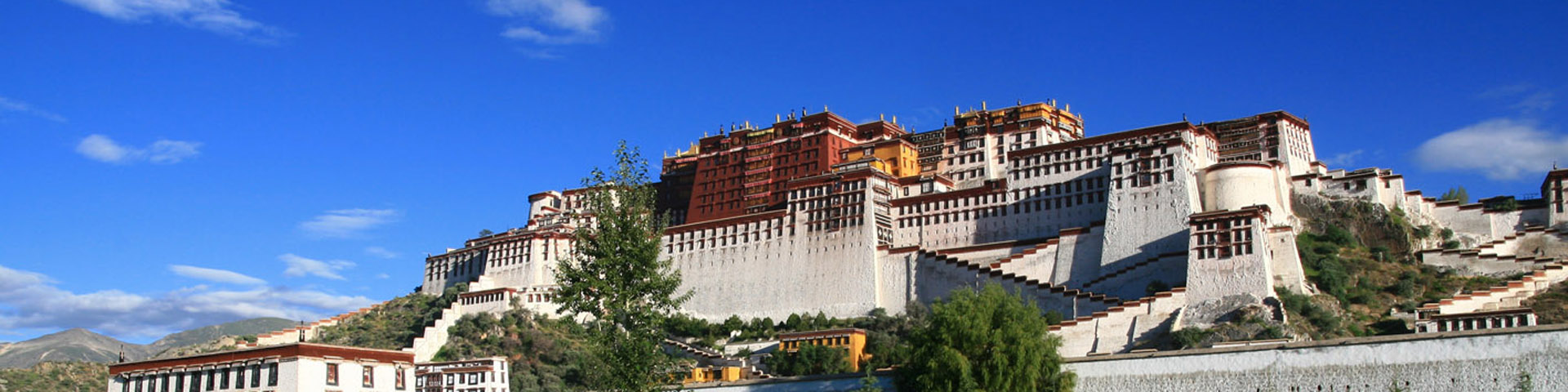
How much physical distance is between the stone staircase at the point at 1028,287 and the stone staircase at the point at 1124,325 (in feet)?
7.54

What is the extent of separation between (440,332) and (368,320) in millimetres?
13856

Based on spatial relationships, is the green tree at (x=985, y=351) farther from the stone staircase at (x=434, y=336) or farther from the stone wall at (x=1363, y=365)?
the stone staircase at (x=434, y=336)

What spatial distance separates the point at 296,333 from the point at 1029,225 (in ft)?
156

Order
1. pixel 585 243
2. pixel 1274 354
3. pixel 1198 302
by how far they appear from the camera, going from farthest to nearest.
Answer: pixel 1198 302 → pixel 585 243 → pixel 1274 354

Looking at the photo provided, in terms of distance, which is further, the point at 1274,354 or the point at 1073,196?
the point at 1073,196

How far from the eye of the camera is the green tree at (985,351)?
48438 millimetres

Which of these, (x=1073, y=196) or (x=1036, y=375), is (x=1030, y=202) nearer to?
(x=1073, y=196)

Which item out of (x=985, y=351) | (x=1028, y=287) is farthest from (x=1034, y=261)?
(x=985, y=351)

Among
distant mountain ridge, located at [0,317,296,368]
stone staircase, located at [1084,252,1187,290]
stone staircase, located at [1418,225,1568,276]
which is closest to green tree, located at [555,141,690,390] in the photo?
stone staircase, located at [1084,252,1187,290]

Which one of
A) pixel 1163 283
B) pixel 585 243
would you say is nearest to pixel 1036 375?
pixel 585 243

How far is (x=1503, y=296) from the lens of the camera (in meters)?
68.3

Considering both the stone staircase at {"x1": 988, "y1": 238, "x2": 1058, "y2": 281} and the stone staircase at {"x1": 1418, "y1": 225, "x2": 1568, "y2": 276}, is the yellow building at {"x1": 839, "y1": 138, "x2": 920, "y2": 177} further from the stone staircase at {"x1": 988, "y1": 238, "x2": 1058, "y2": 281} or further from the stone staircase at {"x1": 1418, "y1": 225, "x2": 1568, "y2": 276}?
the stone staircase at {"x1": 1418, "y1": 225, "x2": 1568, "y2": 276}

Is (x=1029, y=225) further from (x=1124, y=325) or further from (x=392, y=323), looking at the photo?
(x=392, y=323)

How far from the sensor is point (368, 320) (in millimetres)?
107312
